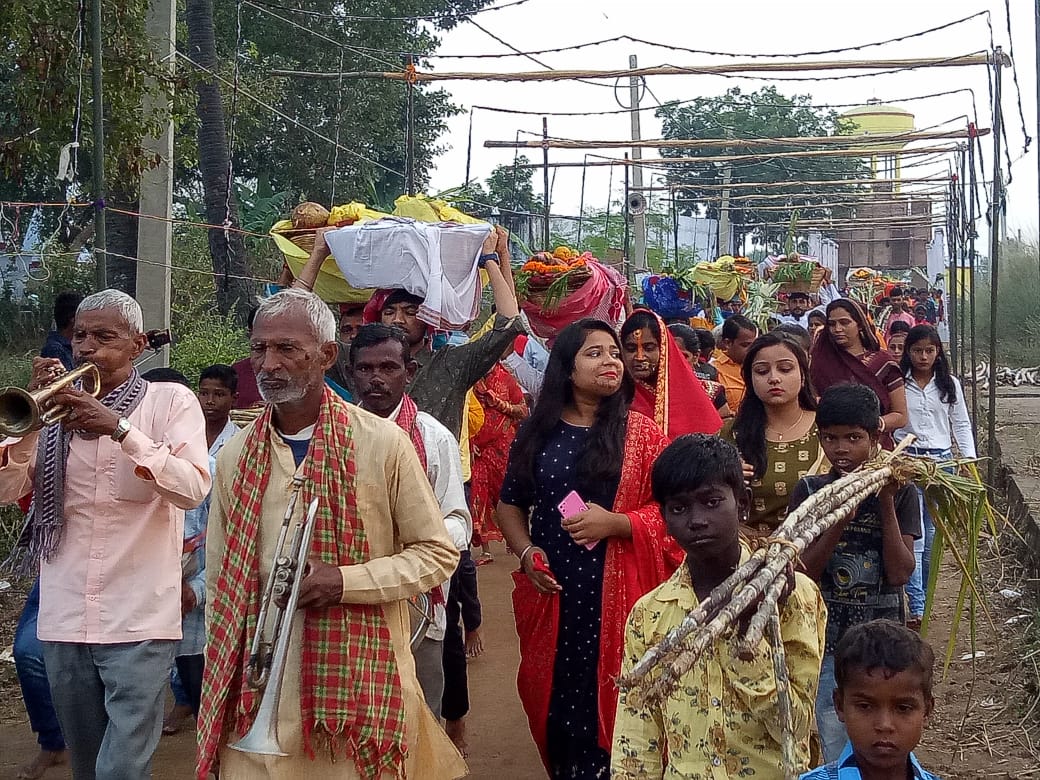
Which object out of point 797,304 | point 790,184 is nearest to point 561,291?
point 797,304

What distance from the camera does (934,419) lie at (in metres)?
7.48

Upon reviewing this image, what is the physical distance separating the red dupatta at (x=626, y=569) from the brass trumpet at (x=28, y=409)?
5.94ft

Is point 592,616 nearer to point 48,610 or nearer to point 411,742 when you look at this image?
point 411,742

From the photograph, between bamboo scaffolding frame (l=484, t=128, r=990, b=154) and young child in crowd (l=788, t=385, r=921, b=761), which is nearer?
young child in crowd (l=788, t=385, r=921, b=761)

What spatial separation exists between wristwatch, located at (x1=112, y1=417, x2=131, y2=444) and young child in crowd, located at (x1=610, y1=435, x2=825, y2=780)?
162 cm

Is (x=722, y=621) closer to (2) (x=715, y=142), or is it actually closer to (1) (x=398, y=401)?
(1) (x=398, y=401)

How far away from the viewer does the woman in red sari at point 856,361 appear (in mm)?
6898

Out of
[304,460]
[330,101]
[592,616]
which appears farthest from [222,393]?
[330,101]

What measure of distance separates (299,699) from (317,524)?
458 mm

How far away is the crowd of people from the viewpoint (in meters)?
2.91

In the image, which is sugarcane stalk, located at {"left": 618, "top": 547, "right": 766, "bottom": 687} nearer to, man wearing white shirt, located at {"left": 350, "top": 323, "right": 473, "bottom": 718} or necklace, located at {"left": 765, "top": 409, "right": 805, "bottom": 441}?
man wearing white shirt, located at {"left": 350, "top": 323, "right": 473, "bottom": 718}

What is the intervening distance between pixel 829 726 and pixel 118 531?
7.68ft

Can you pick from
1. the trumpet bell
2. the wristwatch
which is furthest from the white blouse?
the trumpet bell

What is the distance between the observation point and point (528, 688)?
4469mm
